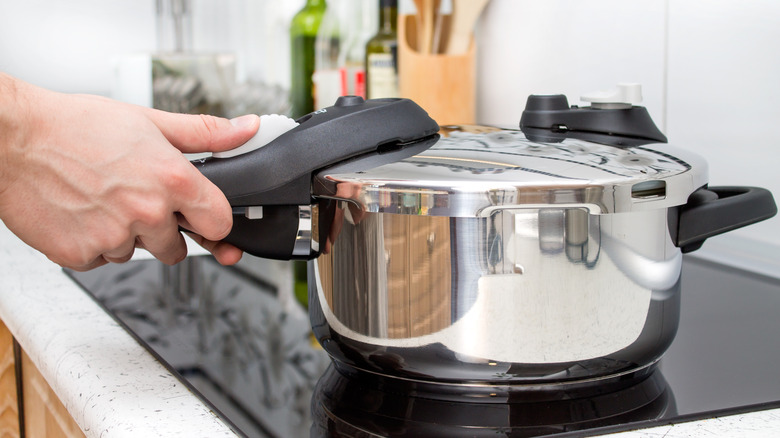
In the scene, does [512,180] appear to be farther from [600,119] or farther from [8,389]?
[8,389]

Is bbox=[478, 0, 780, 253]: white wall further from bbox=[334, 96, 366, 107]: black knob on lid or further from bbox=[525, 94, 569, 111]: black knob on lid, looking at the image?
bbox=[334, 96, 366, 107]: black knob on lid

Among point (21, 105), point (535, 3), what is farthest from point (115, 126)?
point (535, 3)

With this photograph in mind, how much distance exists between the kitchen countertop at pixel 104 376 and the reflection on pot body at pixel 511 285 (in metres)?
0.07

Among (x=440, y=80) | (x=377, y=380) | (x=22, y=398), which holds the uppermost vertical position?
(x=440, y=80)

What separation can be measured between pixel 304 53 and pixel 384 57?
37 cm

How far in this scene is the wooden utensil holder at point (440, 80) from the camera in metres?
1.24

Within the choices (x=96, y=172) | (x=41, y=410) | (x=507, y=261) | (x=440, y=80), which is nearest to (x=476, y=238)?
(x=507, y=261)

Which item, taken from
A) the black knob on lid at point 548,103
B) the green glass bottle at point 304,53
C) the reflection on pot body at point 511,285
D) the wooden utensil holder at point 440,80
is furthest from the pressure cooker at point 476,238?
the green glass bottle at point 304,53

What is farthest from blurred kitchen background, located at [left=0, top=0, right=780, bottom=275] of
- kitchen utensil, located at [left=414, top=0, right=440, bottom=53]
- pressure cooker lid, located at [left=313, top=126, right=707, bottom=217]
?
pressure cooker lid, located at [left=313, top=126, right=707, bottom=217]

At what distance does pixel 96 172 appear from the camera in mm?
504

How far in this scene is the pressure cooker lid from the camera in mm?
441

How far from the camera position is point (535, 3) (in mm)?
1182

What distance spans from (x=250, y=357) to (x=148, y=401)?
0.11 m

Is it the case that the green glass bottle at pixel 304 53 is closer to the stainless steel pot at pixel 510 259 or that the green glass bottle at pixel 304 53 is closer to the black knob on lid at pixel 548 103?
the black knob on lid at pixel 548 103
